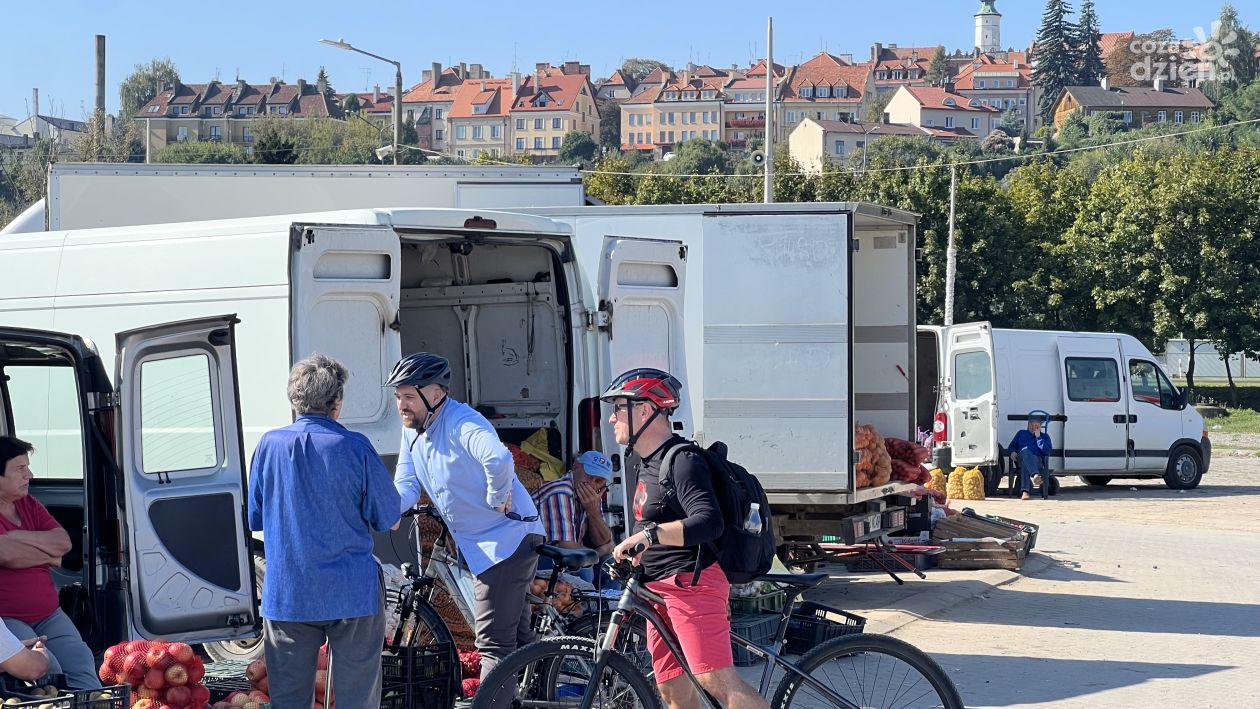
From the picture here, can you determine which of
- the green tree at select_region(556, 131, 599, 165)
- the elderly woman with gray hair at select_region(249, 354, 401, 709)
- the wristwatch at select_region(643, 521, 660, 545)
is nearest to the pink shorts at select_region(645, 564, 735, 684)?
the wristwatch at select_region(643, 521, 660, 545)

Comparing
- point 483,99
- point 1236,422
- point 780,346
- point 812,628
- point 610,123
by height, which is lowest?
point 1236,422

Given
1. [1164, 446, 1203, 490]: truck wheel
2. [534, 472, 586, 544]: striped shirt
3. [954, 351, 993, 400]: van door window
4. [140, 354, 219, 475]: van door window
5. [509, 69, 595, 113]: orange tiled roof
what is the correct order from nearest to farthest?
[140, 354, 219, 475]: van door window, [534, 472, 586, 544]: striped shirt, [954, 351, 993, 400]: van door window, [1164, 446, 1203, 490]: truck wheel, [509, 69, 595, 113]: orange tiled roof

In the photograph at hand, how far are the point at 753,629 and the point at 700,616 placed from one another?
2.70 metres

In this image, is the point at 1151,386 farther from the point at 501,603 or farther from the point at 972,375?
the point at 501,603

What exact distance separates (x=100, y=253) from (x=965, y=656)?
595 cm

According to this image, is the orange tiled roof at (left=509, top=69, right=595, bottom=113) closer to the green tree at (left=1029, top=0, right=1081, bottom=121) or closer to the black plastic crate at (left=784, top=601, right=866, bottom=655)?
the green tree at (left=1029, top=0, right=1081, bottom=121)

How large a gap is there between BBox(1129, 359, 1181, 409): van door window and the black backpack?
17829mm

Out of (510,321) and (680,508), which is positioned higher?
(510,321)

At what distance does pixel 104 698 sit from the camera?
16.7ft

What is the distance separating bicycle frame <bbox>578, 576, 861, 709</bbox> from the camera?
5348mm

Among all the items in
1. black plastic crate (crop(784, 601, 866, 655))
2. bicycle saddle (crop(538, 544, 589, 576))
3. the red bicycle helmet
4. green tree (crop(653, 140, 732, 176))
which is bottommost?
black plastic crate (crop(784, 601, 866, 655))

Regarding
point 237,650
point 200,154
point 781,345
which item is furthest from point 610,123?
point 237,650

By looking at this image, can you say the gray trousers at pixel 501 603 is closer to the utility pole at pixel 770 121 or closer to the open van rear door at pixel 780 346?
the open van rear door at pixel 780 346

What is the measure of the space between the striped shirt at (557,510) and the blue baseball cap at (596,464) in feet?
0.56
